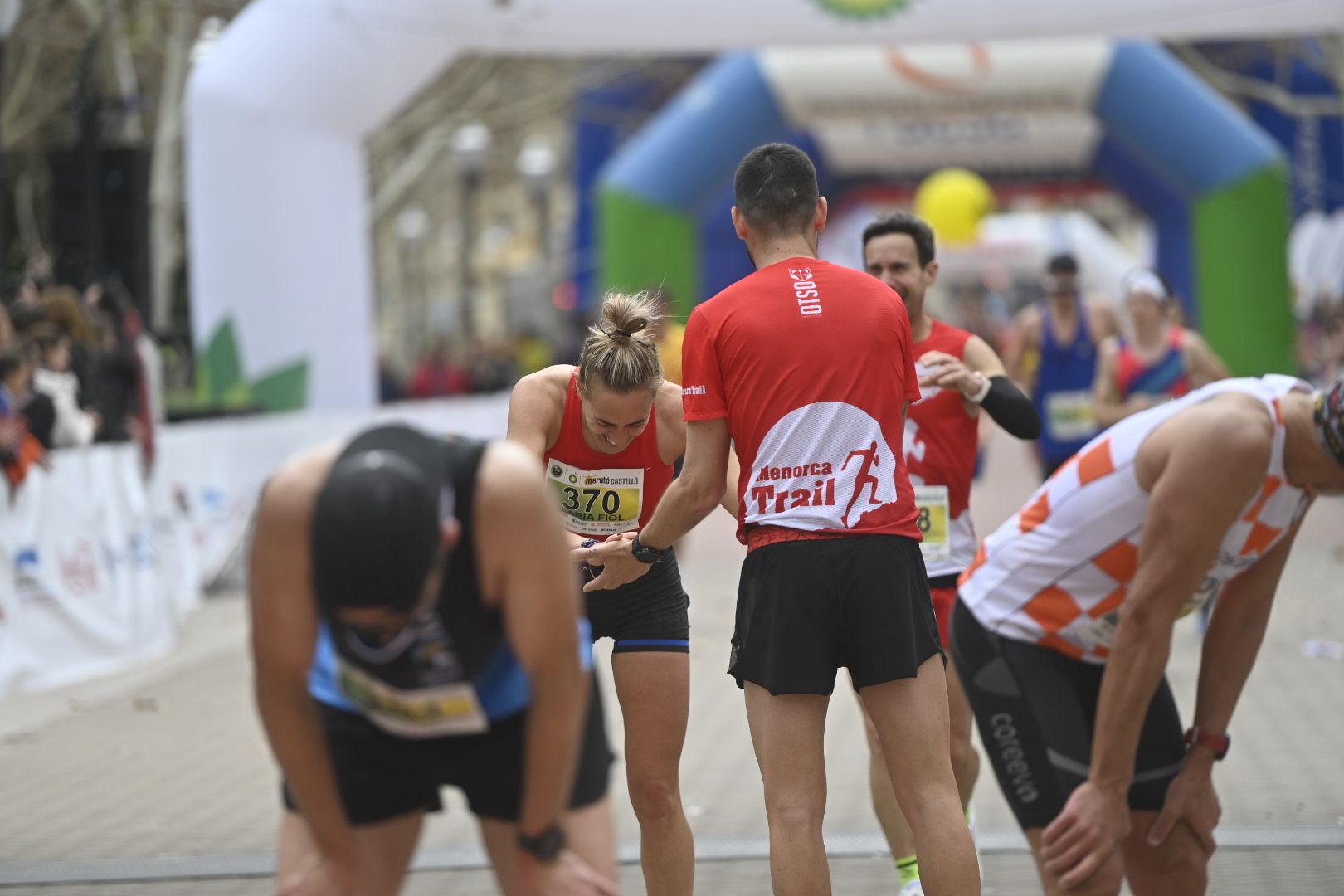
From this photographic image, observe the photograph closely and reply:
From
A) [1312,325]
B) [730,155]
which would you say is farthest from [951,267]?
[730,155]

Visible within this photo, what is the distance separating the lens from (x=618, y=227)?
19.5 meters

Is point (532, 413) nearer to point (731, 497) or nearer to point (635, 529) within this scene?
point (635, 529)

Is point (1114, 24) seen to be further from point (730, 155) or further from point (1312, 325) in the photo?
point (1312, 325)

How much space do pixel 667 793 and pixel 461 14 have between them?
1047cm

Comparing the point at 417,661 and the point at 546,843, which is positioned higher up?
the point at 417,661

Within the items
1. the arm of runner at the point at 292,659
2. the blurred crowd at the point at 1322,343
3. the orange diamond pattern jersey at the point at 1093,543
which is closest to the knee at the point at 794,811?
the orange diamond pattern jersey at the point at 1093,543

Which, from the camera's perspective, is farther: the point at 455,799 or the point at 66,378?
the point at 66,378

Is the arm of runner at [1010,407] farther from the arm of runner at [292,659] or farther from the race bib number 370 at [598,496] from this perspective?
the arm of runner at [292,659]

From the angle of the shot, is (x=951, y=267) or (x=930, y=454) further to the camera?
(x=951, y=267)

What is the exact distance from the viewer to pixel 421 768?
10.8 feet

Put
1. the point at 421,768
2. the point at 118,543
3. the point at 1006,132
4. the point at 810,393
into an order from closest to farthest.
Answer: the point at 421,768, the point at 810,393, the point at 118,543, the point at 1006,132

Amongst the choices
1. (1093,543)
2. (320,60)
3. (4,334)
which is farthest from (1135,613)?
(320,60)

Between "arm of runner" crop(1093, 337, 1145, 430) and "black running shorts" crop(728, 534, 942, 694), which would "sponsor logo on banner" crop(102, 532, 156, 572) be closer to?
"arm of runner" crop(1093, 337, 1145, 430)

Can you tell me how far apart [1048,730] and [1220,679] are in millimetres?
400
